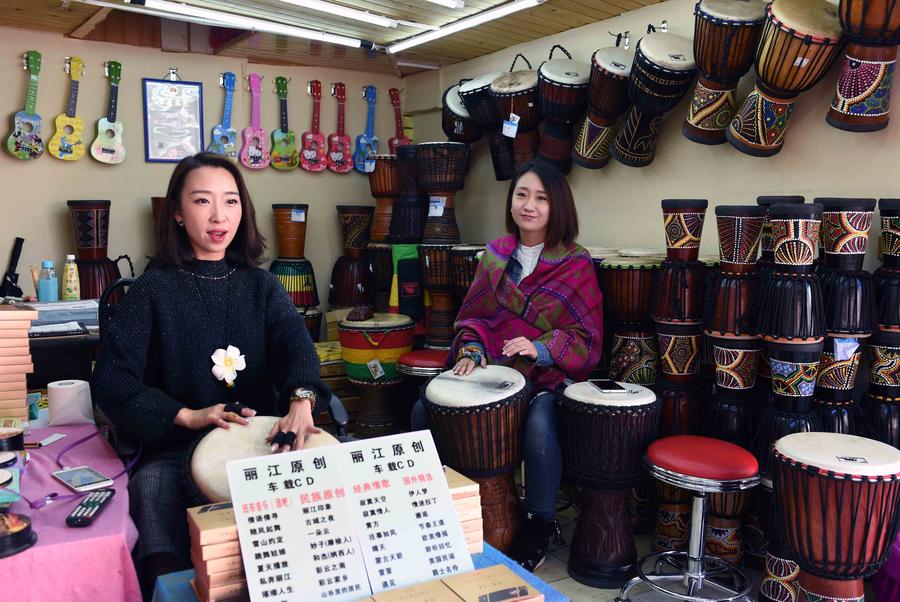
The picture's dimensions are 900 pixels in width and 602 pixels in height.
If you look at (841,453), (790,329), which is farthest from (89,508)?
(790,329)

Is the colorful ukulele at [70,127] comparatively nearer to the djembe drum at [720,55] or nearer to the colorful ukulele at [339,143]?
the colorful ukulele at [339,143]

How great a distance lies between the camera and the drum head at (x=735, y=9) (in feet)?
9.56

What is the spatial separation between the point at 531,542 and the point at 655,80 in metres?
2.06

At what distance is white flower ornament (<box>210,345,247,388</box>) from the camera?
2.23 meters

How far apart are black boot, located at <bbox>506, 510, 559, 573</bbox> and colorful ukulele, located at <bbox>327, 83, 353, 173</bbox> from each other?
3259 millimetres

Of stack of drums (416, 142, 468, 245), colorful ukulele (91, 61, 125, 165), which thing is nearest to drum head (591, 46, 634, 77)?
stack of drums (416, 142, 468, 245)

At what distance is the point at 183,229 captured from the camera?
229 centimetres

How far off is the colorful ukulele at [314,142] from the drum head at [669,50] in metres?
2.76

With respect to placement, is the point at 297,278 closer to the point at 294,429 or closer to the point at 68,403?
the point at 68,403

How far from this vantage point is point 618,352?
128 inches

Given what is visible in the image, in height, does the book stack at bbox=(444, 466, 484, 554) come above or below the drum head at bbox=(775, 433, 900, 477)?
above

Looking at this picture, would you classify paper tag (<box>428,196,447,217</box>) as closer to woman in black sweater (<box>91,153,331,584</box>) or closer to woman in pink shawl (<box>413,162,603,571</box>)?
woman in pink shawl (<box>413,162,603,571</box>)

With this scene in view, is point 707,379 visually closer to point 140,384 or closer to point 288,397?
point 288,397

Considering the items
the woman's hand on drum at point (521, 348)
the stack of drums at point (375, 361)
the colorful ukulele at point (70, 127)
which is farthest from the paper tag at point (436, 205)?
the colorful ukulele at point (70, 127)
